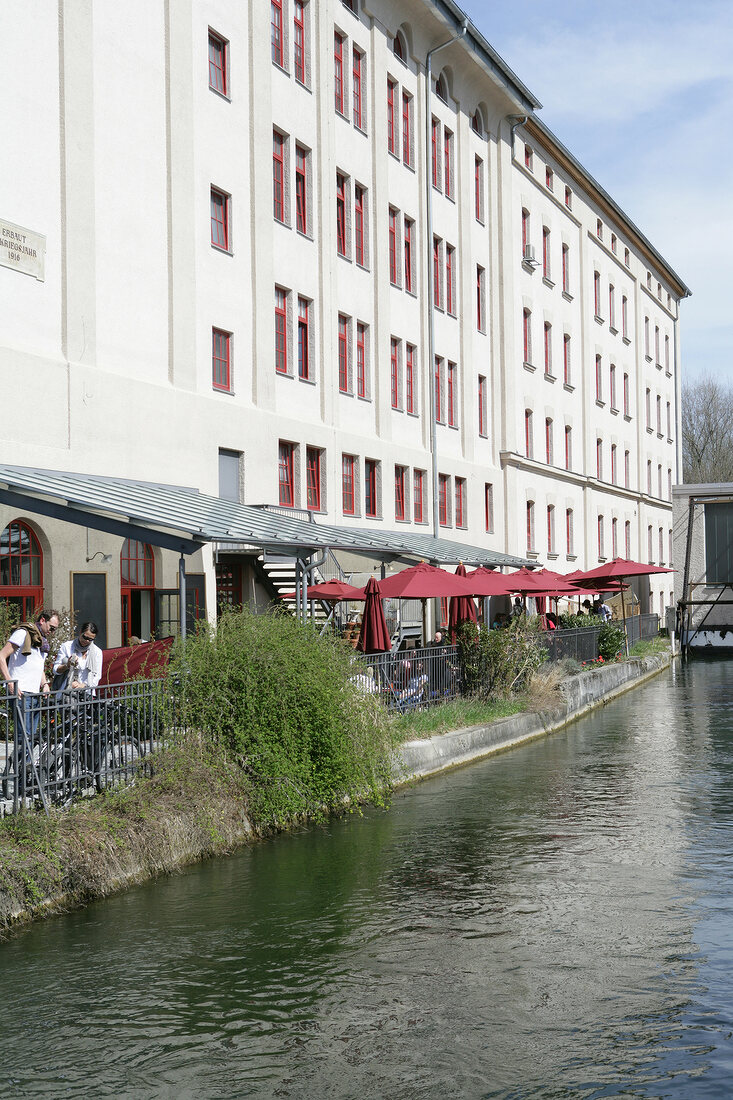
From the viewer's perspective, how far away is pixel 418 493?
111 ft

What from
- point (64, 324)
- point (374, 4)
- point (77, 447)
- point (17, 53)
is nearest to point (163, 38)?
point (17, 53)

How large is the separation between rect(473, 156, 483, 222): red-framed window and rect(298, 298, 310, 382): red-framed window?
40.0ft

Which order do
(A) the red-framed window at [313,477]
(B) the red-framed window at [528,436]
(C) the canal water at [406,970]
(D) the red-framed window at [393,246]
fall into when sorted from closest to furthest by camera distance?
(C) the canal water at [406,970] < (A) the red-framed window at [313,477] < (D) the red-framed window at [393,246] < (B) the red-framed window at [528,436]

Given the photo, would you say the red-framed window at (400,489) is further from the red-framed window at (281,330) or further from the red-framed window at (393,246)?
the red-framed window at (281,330)

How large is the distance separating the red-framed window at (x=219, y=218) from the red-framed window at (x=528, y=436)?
18776 millimetres

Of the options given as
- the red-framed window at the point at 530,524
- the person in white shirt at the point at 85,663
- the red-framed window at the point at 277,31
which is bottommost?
the person in white shirt at the point at 85,663

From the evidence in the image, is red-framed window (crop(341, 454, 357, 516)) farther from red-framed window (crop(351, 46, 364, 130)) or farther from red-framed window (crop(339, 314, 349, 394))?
red-framed window (crop(351, 46, 364, 130))

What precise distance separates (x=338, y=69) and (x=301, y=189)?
3797 mm

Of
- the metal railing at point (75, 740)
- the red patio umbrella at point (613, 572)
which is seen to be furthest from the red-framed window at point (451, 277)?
the metal railing at point (75, 740)

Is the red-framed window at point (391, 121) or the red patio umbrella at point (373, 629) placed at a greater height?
the red-framed window at point (391, 121)

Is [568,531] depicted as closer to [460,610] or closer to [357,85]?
[357,85]

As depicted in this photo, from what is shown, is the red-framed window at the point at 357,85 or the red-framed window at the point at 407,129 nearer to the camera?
the red-framed window at the point at 357,85

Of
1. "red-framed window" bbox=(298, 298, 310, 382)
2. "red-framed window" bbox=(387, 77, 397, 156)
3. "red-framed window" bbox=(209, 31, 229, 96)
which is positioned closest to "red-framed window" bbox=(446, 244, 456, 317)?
"red-framed window" bbox=(387, 77, 397, 156)

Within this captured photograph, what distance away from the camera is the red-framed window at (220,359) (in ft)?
78.9
